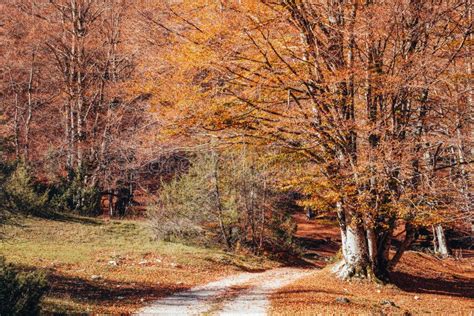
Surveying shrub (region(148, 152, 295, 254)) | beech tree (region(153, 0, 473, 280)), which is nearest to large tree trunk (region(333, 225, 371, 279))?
beech tree (region(153, 0, 473, 280))

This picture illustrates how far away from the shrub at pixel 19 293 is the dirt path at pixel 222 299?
232cm

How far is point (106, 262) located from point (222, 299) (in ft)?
16.8

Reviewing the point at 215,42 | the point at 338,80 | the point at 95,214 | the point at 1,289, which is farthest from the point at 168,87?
the point at 95,214

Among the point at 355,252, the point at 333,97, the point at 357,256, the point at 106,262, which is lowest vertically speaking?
the point at 106,262

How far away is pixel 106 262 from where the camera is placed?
13.7 m

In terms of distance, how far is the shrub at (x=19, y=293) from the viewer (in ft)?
18.6

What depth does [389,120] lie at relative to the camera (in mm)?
11820

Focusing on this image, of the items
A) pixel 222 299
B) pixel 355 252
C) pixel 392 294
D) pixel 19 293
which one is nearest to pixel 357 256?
pixel 355 252

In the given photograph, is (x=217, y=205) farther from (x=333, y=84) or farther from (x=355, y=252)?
(x=333, y=84)

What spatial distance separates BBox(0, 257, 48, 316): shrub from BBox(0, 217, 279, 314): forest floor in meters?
0.91

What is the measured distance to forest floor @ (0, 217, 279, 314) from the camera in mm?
9201

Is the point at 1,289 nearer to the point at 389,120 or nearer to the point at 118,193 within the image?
the point at 389,120

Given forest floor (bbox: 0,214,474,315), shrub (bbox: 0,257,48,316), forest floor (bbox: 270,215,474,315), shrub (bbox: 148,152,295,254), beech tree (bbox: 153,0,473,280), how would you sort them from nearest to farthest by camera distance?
shrub (bbox: 0,257,48,316)
forest floor (bbox: 0,214,474,315)
forest floor (bbox: 270,215,474,315)
beech tree (bbox: 153,0,473,280)
shrub (bbox: 148,152,295,254)

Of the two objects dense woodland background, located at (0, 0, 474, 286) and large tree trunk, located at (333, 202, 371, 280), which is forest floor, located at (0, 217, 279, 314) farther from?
large tree trunk, located at (333, 202, 371, 280)
